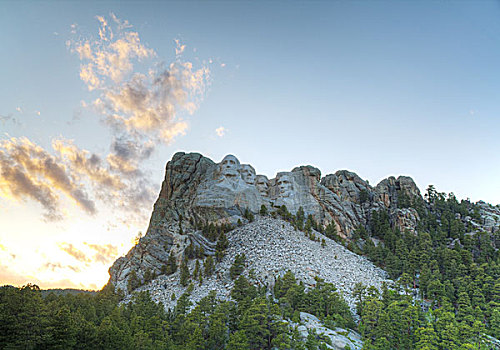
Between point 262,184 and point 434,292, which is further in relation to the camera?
point 262,184

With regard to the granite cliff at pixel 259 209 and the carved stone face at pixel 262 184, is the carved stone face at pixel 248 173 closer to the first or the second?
the granite cliff at pixel 259 209

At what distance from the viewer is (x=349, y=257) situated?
91.9m

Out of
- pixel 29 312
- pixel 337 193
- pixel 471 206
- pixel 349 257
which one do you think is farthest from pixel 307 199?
pixel 29 312

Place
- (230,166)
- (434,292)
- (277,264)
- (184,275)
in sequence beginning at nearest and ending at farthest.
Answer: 1. (434,292)
2. (184,275)
3. (277,264)
4. (230,166)

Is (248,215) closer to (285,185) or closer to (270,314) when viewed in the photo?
(285,185)

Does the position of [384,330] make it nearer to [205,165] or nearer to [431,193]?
[205,165]

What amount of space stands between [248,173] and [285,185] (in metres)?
15.5

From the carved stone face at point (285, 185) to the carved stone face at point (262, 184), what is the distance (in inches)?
164

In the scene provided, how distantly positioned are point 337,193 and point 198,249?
67.0 m

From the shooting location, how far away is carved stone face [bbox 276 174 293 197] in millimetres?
122244

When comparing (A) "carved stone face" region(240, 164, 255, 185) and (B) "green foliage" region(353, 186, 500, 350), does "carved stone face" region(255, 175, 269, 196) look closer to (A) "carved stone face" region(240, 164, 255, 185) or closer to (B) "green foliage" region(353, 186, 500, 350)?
(A) "carved stone face" region(240, 164, 255, 185)

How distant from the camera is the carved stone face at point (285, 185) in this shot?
12224 cm

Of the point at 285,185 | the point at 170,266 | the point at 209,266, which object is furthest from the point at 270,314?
the point at 285,185

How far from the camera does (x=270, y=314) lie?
5069 cm
